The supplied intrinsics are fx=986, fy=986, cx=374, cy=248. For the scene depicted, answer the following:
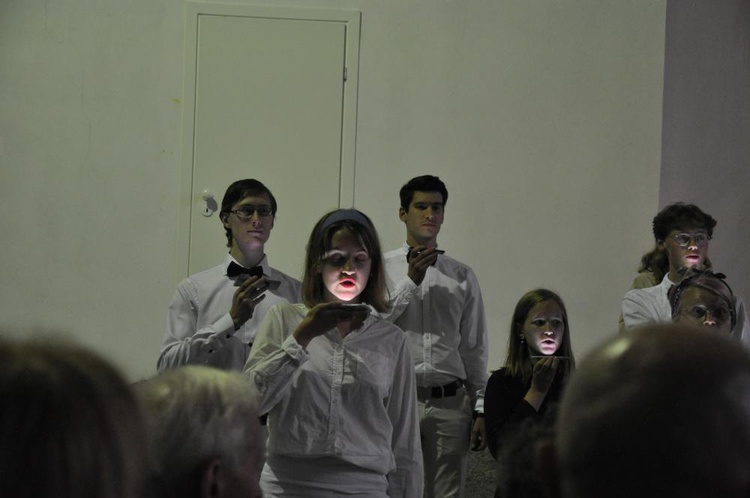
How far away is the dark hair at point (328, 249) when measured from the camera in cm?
315

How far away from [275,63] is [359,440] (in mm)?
3221

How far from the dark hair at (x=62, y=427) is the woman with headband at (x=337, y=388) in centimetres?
188

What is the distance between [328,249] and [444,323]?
1.46 metres

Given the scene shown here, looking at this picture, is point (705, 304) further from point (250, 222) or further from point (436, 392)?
point (250, 222)

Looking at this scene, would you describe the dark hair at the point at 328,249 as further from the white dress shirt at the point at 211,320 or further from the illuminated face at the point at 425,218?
the illuminated face at the point at 425,218

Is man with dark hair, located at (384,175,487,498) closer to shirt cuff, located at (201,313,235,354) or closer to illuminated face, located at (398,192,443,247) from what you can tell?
illuminated face, located at (398,192,443,247)

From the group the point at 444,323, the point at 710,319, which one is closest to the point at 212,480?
the point at 710,319

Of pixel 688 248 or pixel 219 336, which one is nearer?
pixel 219 336

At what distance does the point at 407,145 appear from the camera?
559cm

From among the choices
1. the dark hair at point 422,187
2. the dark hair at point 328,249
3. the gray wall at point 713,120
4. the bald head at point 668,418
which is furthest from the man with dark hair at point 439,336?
the bald head at point 668,418

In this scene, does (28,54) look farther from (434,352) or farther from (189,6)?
(434,352)

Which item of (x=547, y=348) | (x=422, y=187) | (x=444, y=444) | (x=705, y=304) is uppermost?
(x=422, y=187)

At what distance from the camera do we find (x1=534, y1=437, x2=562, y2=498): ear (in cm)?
111

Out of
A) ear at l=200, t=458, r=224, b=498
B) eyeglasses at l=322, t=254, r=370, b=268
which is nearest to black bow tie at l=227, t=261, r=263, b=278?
eyeglasses at l=322, t=254, r=370, b=268
